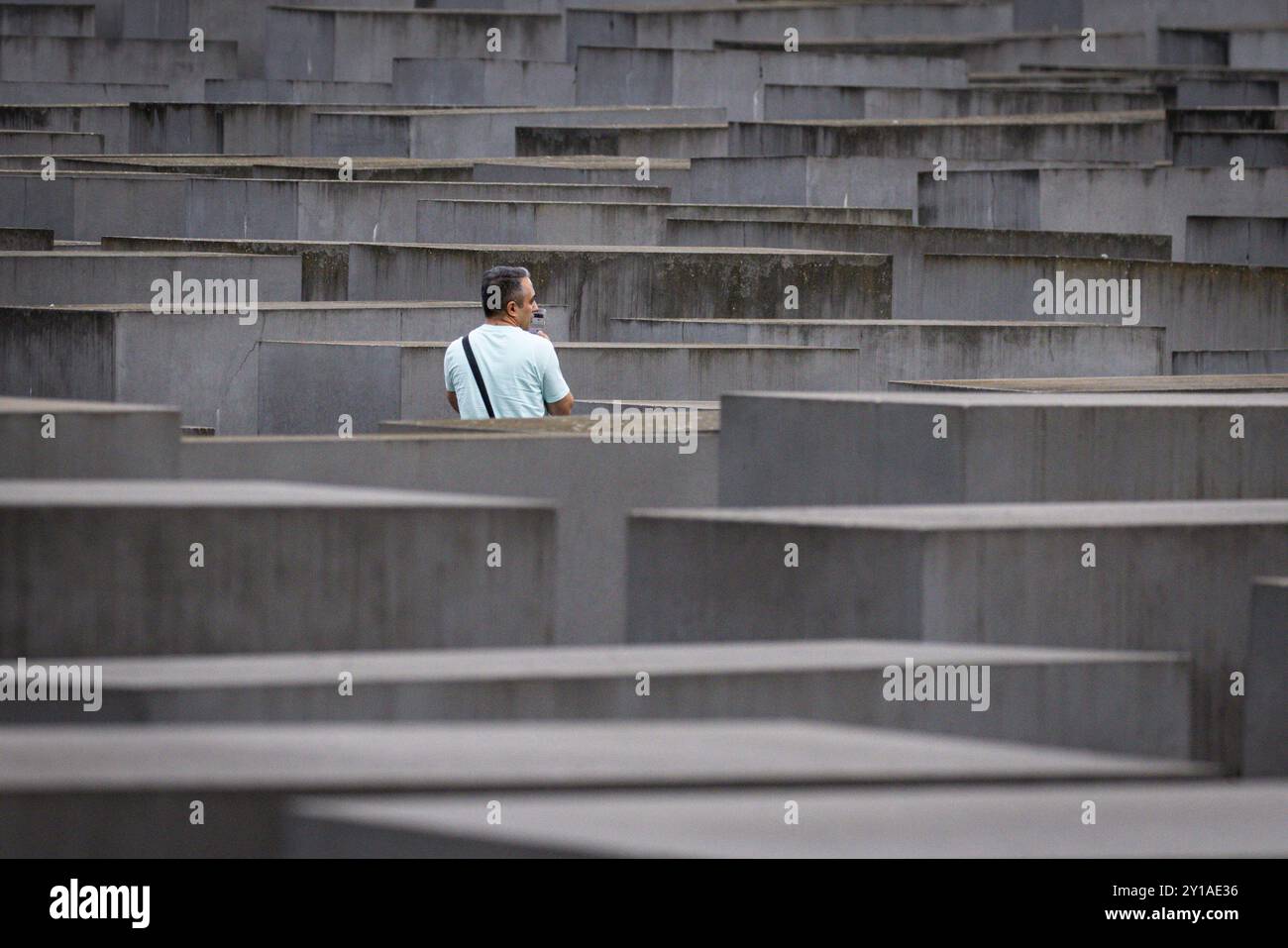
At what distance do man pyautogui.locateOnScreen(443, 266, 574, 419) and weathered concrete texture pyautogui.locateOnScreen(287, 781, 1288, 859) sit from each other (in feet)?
14.2

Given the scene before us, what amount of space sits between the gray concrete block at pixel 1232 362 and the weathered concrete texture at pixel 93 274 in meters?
4.71

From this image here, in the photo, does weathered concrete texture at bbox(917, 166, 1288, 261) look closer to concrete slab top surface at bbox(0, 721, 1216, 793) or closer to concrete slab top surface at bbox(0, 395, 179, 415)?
concrete slab top surface at bbox(0, 395, 179, 415)

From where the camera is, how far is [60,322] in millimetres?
9156

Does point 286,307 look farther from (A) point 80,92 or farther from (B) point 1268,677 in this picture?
(A) point 80,92

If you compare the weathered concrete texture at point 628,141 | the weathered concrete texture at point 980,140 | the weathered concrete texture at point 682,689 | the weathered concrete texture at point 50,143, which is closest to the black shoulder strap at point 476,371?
the weathered concrete texture at point 682,689

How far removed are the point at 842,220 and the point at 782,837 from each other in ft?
37.3

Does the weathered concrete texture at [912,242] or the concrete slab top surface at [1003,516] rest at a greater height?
the weathered concrete texture at [912,242]

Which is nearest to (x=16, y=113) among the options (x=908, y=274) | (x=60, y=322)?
(x=908, y=274)

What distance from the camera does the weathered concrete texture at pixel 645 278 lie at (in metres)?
11.6

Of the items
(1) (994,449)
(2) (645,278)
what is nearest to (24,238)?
(2) (645,278)

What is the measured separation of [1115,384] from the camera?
8469 mm

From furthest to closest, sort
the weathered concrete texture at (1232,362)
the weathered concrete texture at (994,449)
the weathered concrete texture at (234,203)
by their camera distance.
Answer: the weathered concrete texture at (234,203) < the weathered concrete texture at (1232,362) < the weathered concrete texture at (994,449)

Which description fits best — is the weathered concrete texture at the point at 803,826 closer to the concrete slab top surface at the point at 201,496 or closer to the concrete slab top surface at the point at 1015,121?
the concrete slab top surface at the point at 201,496

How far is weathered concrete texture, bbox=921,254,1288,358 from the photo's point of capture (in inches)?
476
